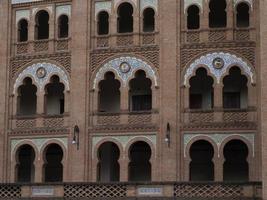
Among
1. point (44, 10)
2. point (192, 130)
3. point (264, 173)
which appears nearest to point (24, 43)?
point (44, 10)

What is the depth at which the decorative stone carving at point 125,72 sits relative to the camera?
123 ft

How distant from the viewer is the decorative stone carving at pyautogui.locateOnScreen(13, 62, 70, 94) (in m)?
39.1

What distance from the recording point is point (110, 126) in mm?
37781

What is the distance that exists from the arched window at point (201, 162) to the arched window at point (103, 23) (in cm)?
835

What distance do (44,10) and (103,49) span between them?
14.5 ft

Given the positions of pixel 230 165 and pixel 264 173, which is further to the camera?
pixel 230 165

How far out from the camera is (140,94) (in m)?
39.7

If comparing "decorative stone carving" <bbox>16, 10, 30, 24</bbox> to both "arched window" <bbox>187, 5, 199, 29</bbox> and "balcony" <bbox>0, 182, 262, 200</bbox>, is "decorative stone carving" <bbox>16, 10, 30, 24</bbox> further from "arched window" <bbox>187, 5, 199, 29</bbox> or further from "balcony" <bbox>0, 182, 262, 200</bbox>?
"balcony" <bbox>0, 182, 262, 200</bbox>

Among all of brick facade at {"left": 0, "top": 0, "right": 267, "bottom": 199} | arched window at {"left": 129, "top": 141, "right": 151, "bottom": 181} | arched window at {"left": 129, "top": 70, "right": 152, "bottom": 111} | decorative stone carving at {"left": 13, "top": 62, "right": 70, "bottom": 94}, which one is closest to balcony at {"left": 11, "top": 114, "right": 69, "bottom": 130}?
brick facade at {"left": 0, "top": 0, "right": 267, "bottom": 199}

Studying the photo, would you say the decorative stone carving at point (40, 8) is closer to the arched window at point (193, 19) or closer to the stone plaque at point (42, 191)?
the arched window at point (193, 19)

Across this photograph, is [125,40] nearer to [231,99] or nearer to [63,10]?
[63,10]

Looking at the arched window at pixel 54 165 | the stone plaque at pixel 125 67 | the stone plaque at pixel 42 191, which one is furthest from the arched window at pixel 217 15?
the stone plaque at pixel 42 191

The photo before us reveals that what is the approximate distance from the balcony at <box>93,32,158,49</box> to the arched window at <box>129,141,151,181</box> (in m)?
5.63

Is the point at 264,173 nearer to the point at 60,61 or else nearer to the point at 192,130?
the point at 192,130
